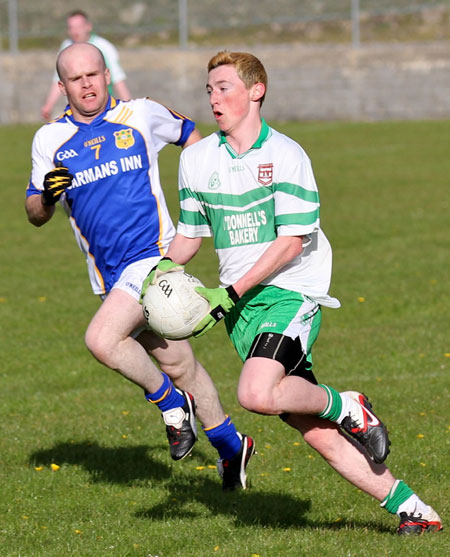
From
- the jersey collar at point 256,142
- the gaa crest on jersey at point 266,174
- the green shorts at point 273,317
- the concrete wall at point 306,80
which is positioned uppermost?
the jersey collar at point 256,142

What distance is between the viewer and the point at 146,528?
5.82m

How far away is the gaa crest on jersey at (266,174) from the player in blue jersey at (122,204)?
1527 millimetres

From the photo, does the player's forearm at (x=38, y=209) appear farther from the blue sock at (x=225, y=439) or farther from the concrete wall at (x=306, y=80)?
the concrete wall at (x=306, y=80)

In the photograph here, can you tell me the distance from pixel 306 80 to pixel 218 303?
2884 cm

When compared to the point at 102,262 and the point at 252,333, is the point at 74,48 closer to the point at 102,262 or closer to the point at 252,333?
the point at 102,262

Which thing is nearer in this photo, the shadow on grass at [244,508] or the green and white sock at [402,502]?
the green and white sock at [402,502]

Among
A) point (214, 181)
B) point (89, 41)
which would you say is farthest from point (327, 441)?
point (89, 41)

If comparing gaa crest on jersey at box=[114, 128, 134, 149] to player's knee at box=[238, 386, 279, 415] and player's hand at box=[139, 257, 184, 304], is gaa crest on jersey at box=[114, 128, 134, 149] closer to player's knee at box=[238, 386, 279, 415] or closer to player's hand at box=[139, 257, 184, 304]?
player's hand at box=[139, 257, 184, 304]

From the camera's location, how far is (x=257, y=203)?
5.46 meters

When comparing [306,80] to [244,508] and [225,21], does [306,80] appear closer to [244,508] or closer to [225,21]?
[225,21]

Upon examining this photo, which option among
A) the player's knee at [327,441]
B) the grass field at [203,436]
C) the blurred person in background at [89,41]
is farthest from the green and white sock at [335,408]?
the blurred person in background at [89,41]

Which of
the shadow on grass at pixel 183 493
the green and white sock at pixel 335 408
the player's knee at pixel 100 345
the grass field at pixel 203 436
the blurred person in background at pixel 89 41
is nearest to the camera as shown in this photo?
the green and white sock at pixel 335 408

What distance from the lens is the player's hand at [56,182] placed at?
6504 mm

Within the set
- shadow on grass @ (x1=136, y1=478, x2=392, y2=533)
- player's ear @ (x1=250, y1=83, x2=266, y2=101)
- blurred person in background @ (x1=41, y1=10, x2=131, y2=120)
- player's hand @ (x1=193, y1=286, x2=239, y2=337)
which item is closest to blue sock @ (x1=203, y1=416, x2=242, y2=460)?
shadow on grass @ (x1=136, y1=478, x2=392, y2=533)
